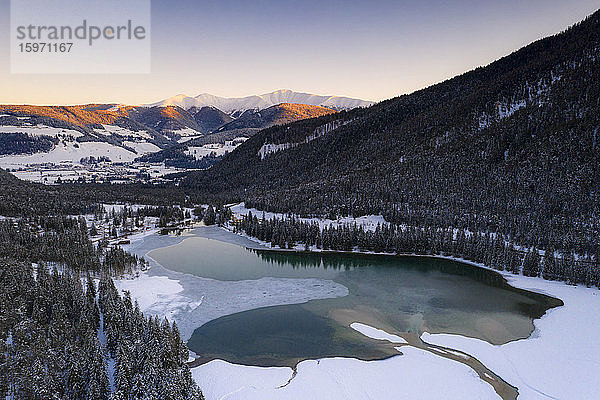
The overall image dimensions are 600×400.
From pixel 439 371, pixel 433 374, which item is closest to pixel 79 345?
pixel 433 374

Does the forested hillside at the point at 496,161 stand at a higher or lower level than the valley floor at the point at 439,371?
higher

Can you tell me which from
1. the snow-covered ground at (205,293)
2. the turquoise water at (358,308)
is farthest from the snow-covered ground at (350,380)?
the snow-covered ground at (205,293)

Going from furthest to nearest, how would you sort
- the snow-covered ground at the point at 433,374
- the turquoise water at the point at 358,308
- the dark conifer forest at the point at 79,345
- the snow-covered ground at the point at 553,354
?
the turquoise water at the point at 358,308
the snow-covered ground at the point at 553,354
the snow-covered ground at the point at 433,374
the dark conifer forest at the point at 79,345

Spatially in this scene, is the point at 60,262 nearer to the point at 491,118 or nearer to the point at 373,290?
the point at 373,290

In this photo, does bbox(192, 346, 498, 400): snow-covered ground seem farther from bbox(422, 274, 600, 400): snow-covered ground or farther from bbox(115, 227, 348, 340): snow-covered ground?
bbox(115, 227, 348, 340): snow-covered ground

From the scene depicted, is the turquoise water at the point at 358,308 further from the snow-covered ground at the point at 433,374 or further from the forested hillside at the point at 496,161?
the forested hillside at the point at 496,161

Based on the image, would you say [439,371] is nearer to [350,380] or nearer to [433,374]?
[433,374]

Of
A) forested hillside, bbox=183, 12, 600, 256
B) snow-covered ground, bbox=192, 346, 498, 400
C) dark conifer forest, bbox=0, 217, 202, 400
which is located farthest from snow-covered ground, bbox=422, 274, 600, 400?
dark conifer forest, bbox=0, 217, 202, 400

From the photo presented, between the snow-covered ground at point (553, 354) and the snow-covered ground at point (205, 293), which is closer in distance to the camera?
the snow-covered ground at point (553, 354)
